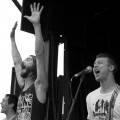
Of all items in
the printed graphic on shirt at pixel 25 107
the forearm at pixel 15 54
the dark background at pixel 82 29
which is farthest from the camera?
the dark background at pixel 82 29

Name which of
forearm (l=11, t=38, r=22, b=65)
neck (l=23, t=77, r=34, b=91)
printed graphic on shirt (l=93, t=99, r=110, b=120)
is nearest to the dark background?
forearm (l=11, t=38, r=22, b=65)

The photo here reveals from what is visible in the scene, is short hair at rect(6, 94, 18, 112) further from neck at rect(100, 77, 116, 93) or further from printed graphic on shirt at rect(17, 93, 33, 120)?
neck at rect(100, 77, 116, 93)

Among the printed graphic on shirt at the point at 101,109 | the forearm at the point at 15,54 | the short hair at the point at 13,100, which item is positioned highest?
the forearm at the point at 15,54

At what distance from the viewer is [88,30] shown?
4.74 meters

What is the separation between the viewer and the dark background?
4453mm

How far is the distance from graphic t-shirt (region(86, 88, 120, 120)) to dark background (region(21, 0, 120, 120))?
120cm

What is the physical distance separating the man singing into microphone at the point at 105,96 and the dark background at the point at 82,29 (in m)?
1.14

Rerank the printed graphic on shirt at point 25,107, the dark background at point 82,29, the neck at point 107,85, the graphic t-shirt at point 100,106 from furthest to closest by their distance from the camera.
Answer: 1. the dark background at point 82,29
2. the printed graphic on shirt at point 25,107
3. the neck at point 107,85
4. the graphic t-shirt at point 100,106

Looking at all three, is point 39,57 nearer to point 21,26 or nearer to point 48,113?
point 48,113

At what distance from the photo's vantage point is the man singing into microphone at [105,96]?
296 cm

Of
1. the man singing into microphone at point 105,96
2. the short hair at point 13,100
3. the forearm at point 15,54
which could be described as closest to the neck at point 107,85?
the man singing into microphone at point 105,96

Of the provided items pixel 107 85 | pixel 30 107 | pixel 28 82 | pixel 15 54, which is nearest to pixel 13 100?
pixel 15 54

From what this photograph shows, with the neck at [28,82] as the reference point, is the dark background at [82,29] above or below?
above

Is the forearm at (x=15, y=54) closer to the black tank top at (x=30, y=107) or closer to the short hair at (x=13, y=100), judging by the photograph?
the black tank top at (x=30, y=107)
